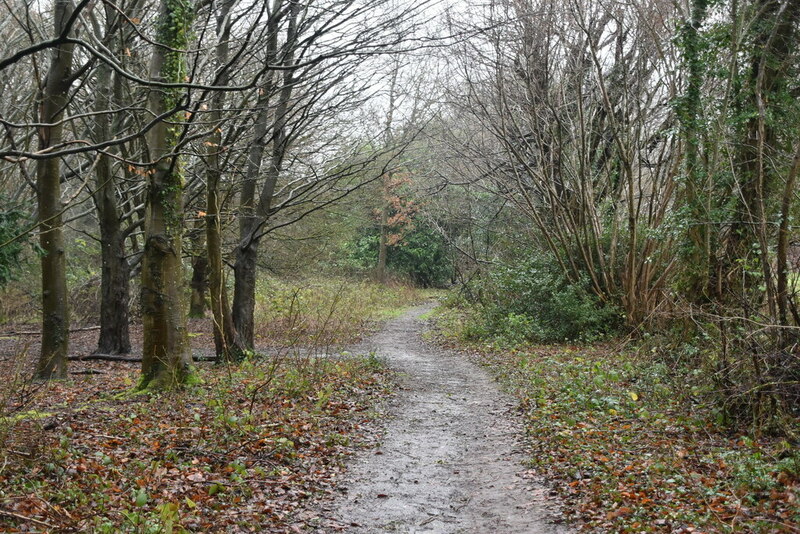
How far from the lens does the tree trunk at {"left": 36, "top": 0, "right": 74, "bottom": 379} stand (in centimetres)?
982

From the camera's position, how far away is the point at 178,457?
613 cm

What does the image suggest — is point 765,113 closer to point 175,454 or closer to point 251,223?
point 175,454

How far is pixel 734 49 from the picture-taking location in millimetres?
7391

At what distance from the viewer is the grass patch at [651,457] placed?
15.2 ft

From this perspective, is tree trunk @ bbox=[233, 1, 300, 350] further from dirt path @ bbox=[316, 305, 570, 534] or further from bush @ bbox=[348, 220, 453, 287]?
bush @ bbox=[348, 220, 453, 287]

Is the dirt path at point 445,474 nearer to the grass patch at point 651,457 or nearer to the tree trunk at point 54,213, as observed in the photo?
the grass patch at point 651,457

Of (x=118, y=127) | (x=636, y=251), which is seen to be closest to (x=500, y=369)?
(x=636, y=251)

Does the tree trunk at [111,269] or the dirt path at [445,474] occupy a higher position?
the tree trunk at [111,269]

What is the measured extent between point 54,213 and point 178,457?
18.5 feet

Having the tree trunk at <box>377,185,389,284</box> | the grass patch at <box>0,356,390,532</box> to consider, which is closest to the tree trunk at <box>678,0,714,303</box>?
the grass patch at <box>0,356,390,532</box>

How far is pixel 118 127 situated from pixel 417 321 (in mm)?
14427

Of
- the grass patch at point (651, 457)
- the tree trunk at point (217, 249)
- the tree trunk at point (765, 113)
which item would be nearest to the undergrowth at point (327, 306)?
the tree trunk at point (217, 249)

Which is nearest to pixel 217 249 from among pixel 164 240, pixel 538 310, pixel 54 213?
pixel 54 213

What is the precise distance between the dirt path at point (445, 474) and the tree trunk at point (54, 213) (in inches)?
218
